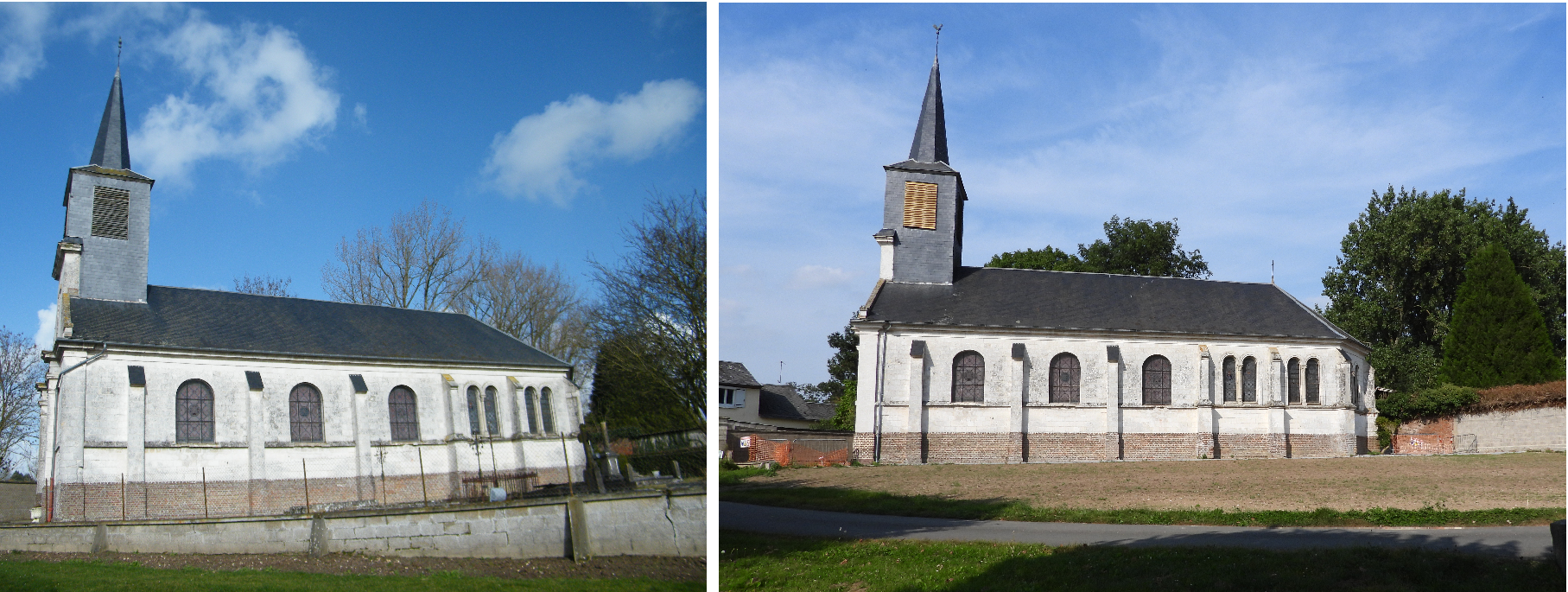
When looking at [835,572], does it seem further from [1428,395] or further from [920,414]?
[1428,395]

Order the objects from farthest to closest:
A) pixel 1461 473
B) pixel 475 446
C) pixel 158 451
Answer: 1. pixel 475 446
2. pixel 158 451
3. pixel 1461 473

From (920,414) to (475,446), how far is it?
41.8 ft

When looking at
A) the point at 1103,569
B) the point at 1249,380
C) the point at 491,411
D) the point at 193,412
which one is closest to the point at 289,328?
the point at 193,412

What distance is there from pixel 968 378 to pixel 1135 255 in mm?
23469

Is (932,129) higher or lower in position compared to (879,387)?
higher

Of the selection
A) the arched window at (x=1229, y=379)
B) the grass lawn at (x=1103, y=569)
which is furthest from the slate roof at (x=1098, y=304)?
the grass lawn at (x=1103, y=569)

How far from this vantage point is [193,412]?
2320cm

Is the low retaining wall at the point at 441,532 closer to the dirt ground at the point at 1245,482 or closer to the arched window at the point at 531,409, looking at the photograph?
the dirt ground at the point at 1245,482

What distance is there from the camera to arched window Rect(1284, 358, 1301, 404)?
2866 centimetres

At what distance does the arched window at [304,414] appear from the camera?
24.6 m

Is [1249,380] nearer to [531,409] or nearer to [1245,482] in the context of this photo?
[1245,482]

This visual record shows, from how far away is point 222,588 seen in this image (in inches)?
429

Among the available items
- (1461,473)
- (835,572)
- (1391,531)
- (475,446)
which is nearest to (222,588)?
(835,572)

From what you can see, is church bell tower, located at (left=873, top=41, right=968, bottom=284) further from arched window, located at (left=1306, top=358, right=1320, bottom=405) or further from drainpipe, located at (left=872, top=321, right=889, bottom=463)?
arched window, located at (left=1306, top=358, right=1320, bottom=405)
